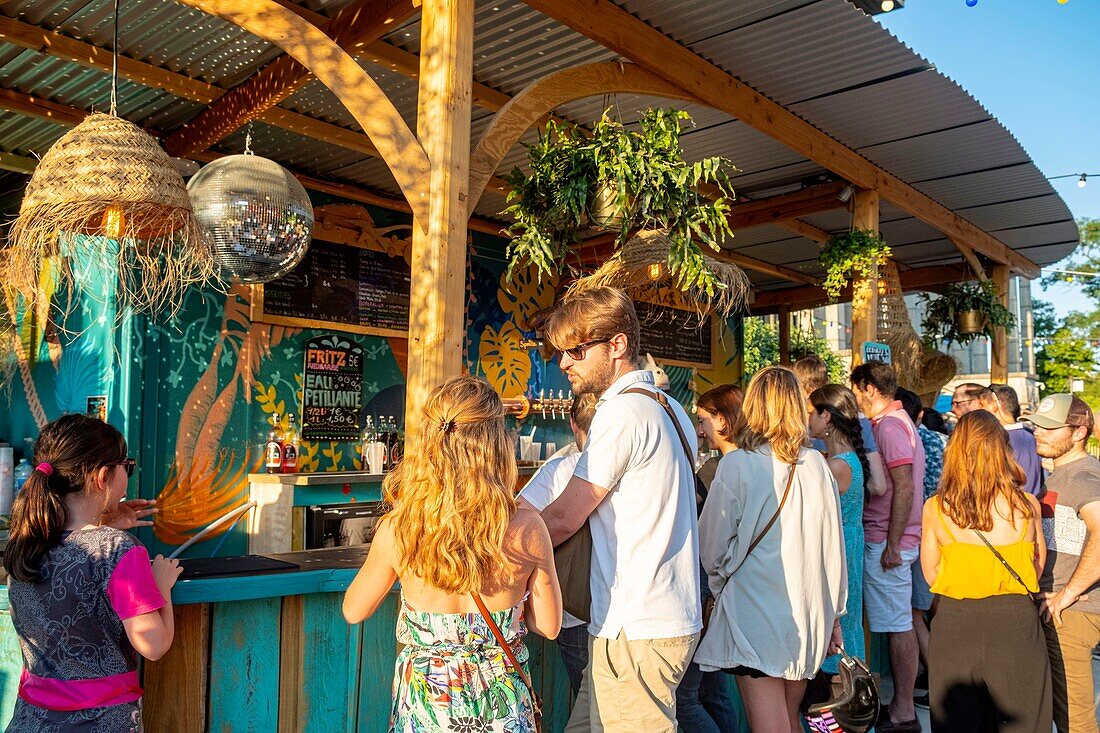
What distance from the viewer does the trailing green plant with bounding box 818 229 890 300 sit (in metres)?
6.14

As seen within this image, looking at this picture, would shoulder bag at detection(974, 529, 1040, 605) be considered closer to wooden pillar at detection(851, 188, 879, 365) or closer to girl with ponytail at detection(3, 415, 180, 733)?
girl with ponytail at detection(3, 415, 180, 733)

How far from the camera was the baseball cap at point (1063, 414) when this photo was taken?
3.54 m

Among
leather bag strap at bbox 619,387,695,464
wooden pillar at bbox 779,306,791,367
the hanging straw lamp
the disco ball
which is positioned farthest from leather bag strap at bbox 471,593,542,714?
wooden pillar at bbox 779,306,791,367

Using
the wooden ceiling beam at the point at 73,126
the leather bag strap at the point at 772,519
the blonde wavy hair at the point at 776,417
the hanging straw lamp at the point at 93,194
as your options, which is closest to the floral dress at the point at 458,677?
the leather bag strap at the point at 772,519

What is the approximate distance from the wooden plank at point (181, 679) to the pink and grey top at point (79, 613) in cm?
43

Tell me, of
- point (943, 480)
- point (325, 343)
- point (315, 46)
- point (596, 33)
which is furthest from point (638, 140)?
point (325, 343)

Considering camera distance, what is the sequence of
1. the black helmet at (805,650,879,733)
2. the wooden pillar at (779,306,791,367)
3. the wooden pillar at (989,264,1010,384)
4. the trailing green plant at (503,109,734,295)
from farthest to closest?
the wooden pillar at (779,306,791,367)
the wooden pillar at (989,264,1010,384)
the trailing green plant at (503,109,734,295)
the black helmet at (805,650,879,733)

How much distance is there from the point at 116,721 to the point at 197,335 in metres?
4.34

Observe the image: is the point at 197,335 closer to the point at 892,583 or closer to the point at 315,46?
the point at 315,46

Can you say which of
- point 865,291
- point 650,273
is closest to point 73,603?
point 650,273

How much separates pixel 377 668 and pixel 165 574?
888 millimetres

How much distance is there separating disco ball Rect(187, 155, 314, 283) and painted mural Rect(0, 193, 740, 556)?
209cm

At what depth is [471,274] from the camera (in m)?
7.71

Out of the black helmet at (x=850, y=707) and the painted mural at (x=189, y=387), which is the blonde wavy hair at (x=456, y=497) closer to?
the black helmet at (x=850, y=707)
